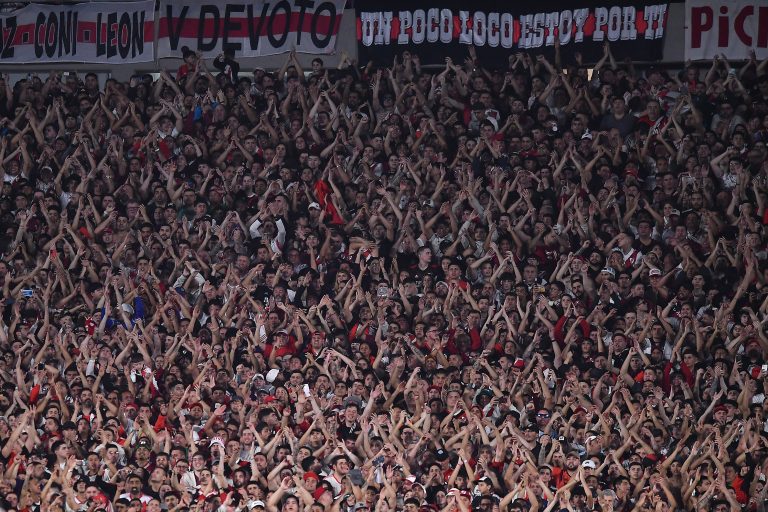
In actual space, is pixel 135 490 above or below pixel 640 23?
below

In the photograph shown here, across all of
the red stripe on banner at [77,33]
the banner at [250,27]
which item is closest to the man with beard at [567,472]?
the banner at [250,27]

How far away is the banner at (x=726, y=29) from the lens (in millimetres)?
21859

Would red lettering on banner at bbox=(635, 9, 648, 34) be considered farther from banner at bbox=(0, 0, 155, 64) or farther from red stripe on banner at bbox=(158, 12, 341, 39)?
banner at bbox=(0, 0, 155, 64)

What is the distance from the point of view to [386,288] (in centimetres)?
1944

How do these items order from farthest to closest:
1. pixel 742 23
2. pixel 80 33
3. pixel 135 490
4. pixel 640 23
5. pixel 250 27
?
pixel 80 33, pixel 250 27, pixel 640 23, pixel 742 23, pixel 135 490

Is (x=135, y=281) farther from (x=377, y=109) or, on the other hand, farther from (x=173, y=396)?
(x=377, y=109)

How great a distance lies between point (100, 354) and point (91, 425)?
3.23 ft

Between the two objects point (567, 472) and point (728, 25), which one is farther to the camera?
point (728, 25)

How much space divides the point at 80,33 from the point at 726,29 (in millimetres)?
8411

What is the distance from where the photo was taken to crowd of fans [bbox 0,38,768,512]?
1723 centimetres

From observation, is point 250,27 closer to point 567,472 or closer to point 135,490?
point 135,490

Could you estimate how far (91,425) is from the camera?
709 inches

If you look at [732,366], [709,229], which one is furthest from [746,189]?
[732,366]

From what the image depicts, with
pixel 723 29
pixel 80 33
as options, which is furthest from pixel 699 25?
pixel 80 33
